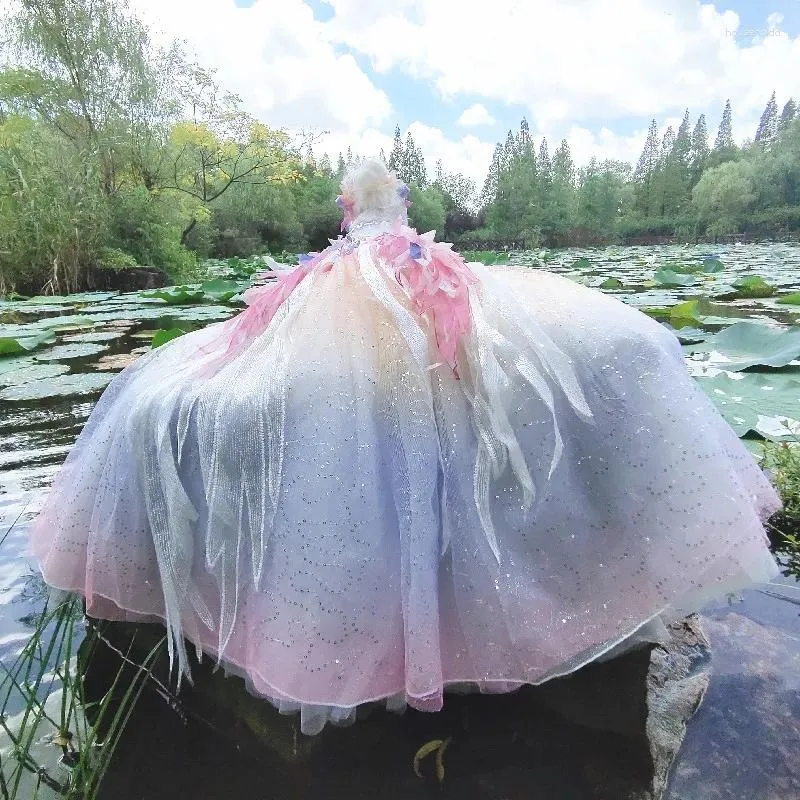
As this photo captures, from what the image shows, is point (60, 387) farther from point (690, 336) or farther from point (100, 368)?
point (690, 336)

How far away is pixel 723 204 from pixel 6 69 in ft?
88.9

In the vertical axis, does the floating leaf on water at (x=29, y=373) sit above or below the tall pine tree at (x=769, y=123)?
below

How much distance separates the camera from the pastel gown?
2.70ft

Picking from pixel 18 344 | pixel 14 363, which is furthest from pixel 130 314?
pixel 14 363

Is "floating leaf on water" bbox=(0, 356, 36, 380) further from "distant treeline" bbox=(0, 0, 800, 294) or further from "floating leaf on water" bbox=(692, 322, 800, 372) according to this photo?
"floating leaf on water" bbox=(692, 322, 800, 372)

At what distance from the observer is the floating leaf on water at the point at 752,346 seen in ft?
7.69

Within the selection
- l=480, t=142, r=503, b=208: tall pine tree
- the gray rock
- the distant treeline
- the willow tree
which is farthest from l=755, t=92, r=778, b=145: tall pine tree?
the gray rock

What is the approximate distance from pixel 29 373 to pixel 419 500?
2894mm

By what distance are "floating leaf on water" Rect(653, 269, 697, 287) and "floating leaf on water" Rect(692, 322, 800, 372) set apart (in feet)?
12.0

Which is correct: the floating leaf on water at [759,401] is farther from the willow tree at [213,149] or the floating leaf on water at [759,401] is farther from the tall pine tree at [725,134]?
the tall pine tree at [725,134]

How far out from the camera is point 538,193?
34219 mm

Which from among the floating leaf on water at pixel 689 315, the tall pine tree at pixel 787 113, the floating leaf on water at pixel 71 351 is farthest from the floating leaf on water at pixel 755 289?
the tall pine tree at pixel 787 113

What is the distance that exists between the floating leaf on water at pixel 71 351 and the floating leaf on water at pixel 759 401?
325cm

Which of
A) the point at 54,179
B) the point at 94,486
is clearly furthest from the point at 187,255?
the point at 94,486
